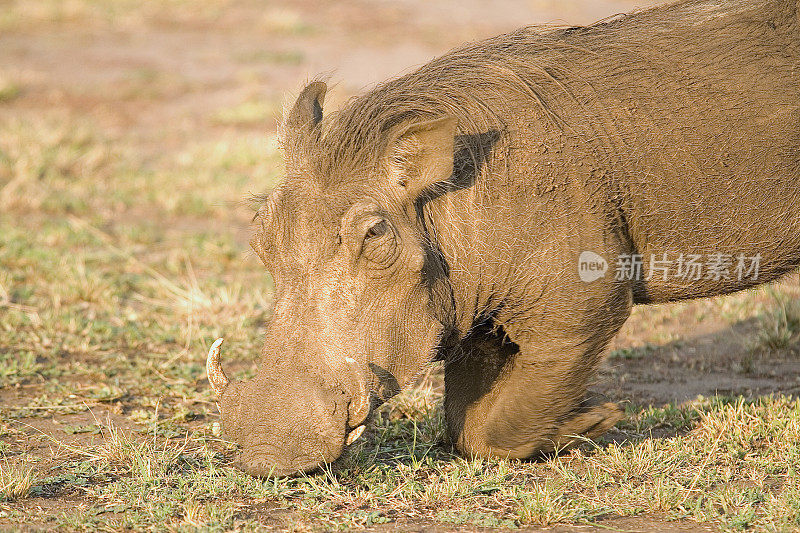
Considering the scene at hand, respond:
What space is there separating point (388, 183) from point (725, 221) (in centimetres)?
146

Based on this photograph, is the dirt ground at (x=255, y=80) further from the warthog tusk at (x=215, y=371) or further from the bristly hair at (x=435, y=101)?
the warthog tusk at (x=215, y=371)

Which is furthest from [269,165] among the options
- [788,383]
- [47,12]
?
[47,12]

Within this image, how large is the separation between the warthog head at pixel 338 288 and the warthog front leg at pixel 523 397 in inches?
19.5

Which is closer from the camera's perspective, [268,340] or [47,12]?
[268,340]

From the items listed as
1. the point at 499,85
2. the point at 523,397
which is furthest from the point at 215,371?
the point at 499,85

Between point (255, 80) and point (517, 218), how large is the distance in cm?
1101

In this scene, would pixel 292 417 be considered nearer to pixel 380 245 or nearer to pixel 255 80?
pixel 380 245

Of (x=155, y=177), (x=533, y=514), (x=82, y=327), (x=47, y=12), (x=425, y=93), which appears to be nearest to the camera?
(x=533, y=514)

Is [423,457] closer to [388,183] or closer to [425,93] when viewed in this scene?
[388,183]

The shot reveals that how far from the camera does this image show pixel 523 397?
3973 millimetres

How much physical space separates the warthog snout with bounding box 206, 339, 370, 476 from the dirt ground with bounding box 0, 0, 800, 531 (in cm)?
44

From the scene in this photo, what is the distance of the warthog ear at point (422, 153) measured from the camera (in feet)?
11.7

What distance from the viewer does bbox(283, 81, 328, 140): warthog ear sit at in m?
3.76

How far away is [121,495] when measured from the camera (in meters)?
3.57
